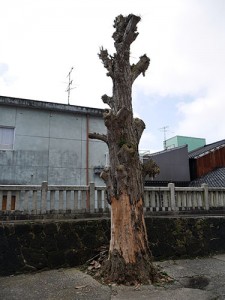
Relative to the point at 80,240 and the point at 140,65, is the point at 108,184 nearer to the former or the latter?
the point at 80,240

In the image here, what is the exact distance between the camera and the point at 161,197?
806 centimetres

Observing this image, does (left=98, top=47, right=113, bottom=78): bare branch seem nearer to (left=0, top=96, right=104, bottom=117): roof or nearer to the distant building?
(left=0, top=96, right=104, bottom=117): roof

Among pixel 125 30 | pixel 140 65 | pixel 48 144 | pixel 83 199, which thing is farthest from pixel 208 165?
pixel 125 30

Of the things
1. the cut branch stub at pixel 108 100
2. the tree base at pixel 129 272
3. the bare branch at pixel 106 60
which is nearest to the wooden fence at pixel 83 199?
the tree base at pixel 129 272

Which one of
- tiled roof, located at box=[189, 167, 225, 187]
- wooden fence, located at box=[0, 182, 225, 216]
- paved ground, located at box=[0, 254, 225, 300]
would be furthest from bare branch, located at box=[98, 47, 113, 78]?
tiled roof, located at box=[189, 167, 225, 187]

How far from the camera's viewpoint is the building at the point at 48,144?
11.8 m

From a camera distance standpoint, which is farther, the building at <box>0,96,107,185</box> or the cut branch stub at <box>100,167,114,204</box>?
the building at <box>0,96,107,185</box>

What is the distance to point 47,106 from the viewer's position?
489 inches

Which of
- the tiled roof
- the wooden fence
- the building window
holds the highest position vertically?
the building window

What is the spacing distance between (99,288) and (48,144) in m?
8.64

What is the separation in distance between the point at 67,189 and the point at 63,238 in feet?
4.23

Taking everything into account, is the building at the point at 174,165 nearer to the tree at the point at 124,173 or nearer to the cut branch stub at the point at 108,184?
the tree at the point at 124,173

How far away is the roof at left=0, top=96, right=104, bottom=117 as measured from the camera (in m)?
11.7

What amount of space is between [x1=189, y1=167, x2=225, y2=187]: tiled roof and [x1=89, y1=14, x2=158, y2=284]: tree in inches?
364
